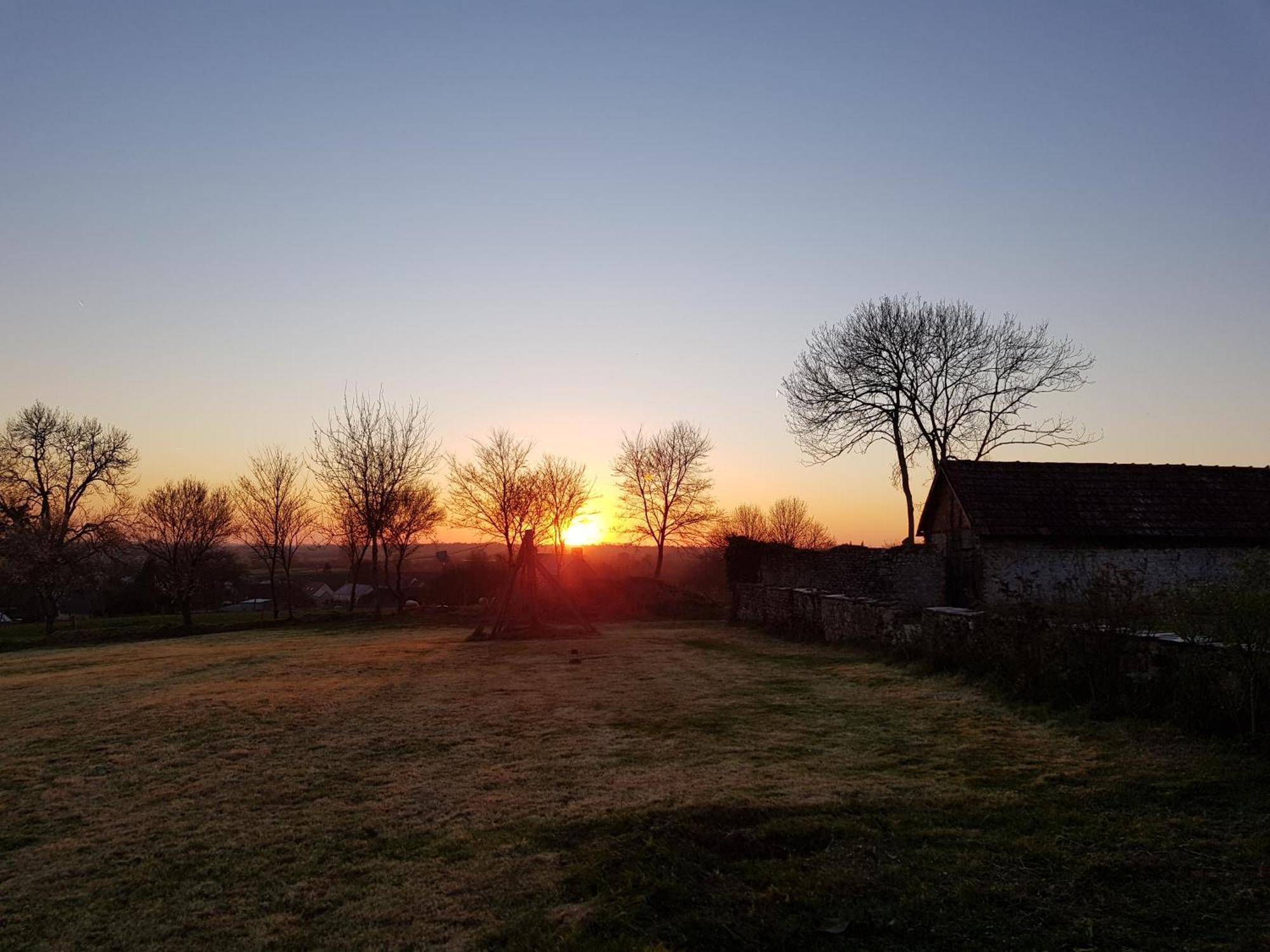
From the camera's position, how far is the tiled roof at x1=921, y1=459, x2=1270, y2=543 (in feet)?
64.9

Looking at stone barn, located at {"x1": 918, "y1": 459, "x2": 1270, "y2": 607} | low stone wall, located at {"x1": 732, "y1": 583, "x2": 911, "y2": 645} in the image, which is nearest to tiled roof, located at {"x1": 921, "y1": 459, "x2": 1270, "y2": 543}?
stone barn, located at {"x1": 918, "y1": 459, "x2": 1270, "y2": 607}

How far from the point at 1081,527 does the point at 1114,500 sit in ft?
5.61

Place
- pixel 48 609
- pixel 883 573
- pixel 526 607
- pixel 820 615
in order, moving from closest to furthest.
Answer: pixel 820 615
pixel 883 573
pixel 526 607
pixel 48 609

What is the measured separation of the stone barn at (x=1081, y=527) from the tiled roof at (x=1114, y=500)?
2 centimetres

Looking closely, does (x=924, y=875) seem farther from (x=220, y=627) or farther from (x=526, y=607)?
(x=220, y=627)

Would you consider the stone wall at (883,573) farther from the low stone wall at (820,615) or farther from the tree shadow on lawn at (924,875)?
the tree shadow on lawn at (924,875)

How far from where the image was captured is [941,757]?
22.8 ft

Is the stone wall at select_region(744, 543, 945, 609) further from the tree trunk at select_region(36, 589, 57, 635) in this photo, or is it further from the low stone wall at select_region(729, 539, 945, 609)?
the tree trunk at select_region(36, 589, 57, 635)

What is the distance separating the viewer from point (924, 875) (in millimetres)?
4387

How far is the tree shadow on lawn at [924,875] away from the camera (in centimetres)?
379

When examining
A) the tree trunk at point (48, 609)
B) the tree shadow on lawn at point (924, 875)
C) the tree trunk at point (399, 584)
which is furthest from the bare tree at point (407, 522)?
the tree shadow on lawn at point (924, 875)

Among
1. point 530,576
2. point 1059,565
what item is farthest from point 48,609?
point 1059,565

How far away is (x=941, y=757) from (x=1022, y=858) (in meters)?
2.45

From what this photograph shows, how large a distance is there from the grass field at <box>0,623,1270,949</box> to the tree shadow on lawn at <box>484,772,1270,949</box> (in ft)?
0.06
